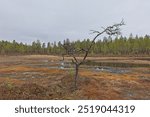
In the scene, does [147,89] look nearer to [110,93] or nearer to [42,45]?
[110,93]

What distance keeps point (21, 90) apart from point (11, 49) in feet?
503

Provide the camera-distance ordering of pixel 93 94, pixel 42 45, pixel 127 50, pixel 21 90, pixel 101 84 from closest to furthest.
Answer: pixel 21 90 < pixel 93 94 < pixel 101 84 < pixel 127 50 < pixel 42 45

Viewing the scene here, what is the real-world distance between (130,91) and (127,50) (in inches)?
5359

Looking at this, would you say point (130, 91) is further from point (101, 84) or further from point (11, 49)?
point (11, 49)

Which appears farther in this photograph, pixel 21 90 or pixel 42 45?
pixel 42 45

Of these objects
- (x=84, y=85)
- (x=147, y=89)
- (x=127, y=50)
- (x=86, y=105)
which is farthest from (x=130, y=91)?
(x=127, y=50)

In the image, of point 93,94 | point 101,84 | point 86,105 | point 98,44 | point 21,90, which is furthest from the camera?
point 98,44

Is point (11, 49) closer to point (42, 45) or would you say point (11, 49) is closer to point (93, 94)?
point (42, 45)

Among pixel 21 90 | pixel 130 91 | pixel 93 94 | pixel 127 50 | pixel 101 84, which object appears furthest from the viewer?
pixel 127 50

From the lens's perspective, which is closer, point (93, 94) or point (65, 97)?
point (65, 97)

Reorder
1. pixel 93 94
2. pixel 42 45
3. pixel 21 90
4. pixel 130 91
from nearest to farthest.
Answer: pixel 21 90 < pixel 93 94 < pixel 130 91 < pixel 42 45

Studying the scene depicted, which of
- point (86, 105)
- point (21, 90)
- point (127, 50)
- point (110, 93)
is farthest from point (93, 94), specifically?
point (127, 50)

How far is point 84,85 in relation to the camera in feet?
106

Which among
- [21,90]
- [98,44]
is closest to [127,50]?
[98,44]
